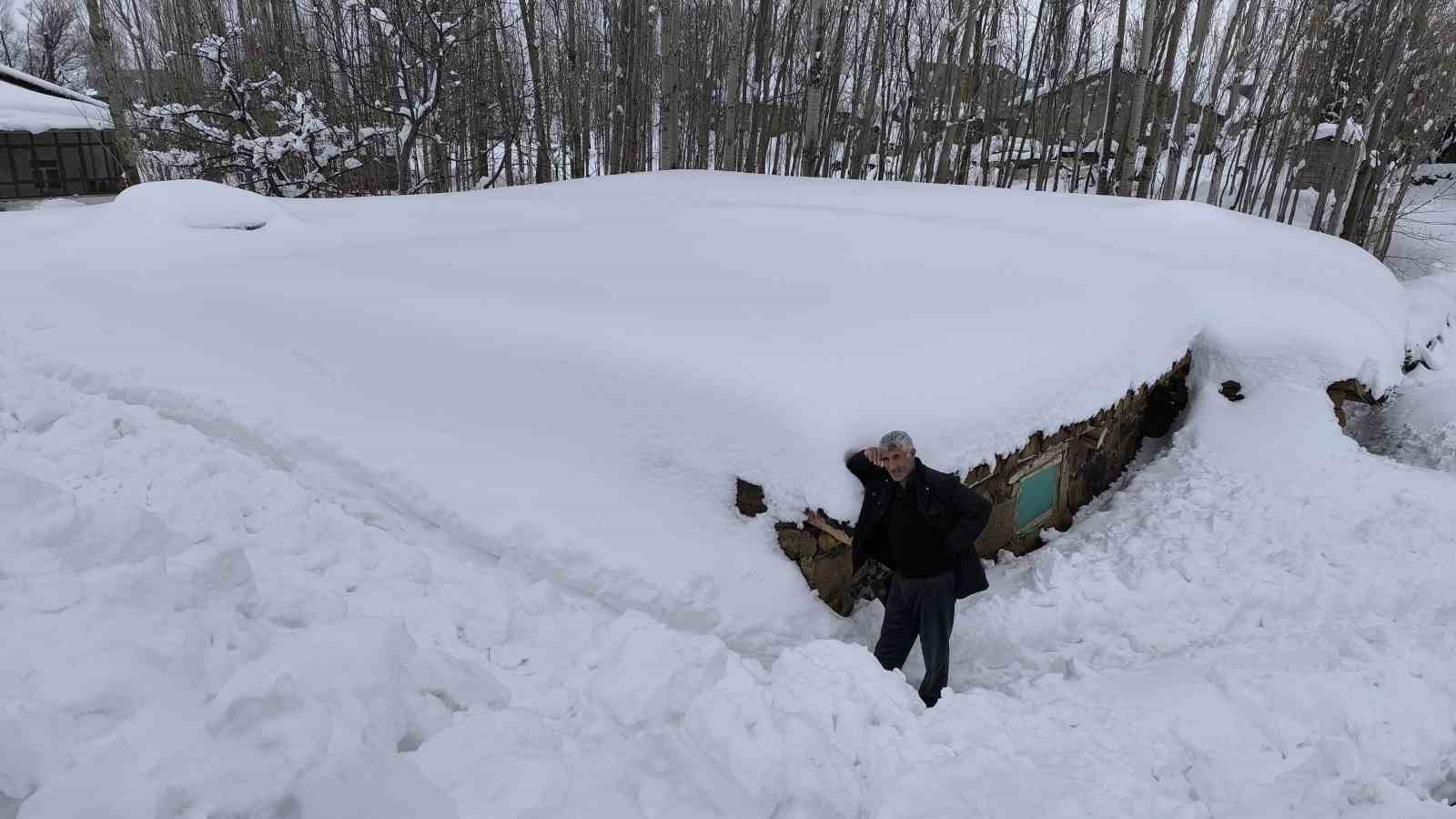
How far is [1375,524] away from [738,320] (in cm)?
441

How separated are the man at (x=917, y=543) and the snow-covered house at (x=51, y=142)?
2013cm

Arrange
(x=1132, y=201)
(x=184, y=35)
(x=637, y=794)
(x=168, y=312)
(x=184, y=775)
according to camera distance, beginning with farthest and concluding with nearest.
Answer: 1. (x=184, y=35)
2. (x=1132, y=201)
3. (x=168, y=312)
4. (x=637, y=794)
5. (x=184, y=775)

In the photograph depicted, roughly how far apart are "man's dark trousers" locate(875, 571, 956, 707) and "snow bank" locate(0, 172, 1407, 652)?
0.33 m

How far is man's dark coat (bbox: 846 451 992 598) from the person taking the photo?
11.4ft

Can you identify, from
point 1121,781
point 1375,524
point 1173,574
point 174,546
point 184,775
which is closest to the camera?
point 184,775

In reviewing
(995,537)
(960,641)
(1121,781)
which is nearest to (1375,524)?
(995,537)

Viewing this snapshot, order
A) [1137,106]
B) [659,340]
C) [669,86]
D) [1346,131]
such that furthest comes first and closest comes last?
[1346,131], [669,86], [1137,106], [659,340]

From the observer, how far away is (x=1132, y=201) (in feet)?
31.0

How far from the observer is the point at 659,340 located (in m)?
4.38

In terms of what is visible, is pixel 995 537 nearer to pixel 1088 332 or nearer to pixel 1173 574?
pixel 1173 574

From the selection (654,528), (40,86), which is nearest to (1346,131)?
(654,528)

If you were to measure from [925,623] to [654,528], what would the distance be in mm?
1423

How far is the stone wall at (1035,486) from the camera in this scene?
3.91m

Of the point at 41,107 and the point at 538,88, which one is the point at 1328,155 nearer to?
the point at 538,88
